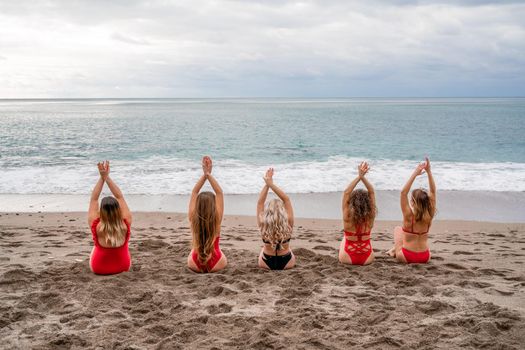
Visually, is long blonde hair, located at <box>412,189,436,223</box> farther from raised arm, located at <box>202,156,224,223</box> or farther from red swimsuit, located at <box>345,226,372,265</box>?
raised arm, located at <box>202,156,224,223</box>

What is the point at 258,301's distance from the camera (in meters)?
5.10

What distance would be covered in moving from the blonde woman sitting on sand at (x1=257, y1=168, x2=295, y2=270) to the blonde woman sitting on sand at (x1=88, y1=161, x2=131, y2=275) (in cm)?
186

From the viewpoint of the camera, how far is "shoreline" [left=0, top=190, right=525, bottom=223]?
1138 cm

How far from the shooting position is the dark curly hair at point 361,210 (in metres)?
6.21

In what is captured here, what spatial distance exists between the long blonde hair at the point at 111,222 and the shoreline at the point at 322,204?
228 inches

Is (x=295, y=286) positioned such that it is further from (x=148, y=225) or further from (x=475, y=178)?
(x=475, y=178)

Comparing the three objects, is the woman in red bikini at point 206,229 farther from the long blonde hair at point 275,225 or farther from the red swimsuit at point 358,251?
the red swimsuit at point 358,251

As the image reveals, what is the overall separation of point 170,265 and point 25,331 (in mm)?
2358

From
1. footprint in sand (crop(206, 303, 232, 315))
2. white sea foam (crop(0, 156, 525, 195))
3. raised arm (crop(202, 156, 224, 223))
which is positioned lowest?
footprint in sand (crop(206, 303, 232, 315))

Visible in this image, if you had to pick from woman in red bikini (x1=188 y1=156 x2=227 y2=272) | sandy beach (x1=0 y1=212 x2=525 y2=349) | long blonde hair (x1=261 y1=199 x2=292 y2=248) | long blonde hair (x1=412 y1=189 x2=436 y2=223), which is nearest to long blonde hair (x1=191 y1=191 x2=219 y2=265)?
woman in red bikini (x1=188 y1=156 x2=227 y2=272)

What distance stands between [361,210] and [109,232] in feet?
11.3

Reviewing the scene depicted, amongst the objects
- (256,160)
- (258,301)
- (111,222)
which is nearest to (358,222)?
(258,301)

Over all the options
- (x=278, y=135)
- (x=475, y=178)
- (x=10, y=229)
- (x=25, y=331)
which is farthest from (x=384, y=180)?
(x=278, y=135)

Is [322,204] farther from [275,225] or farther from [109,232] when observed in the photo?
[109,232]
